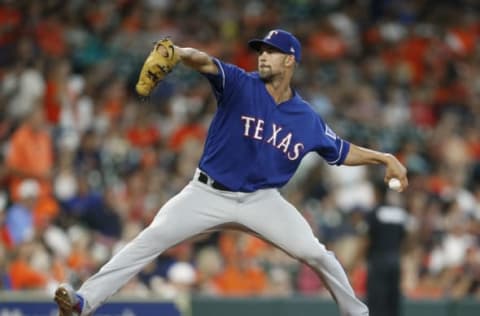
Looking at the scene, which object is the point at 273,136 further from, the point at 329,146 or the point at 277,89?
the point at 329,146

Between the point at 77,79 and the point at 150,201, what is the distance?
1.87m

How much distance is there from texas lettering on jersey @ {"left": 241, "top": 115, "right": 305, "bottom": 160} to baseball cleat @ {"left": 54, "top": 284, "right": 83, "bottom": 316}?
138 centimetres

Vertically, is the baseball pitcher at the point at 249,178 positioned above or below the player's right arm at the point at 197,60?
below

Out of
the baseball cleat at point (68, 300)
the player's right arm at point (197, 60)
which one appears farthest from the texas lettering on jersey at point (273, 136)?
the baseball cleat at point (68, 300)

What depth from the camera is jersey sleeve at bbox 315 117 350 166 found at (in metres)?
7.79

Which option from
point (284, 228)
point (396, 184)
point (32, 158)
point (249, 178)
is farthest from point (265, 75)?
point (32, 158)

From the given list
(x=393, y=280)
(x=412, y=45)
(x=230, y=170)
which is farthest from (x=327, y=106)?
(x=230, y=170)

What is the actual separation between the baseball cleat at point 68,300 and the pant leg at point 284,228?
108cm

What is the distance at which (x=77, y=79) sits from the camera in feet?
43.0

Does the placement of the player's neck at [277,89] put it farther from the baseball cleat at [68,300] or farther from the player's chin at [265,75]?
the baseball cleat at [68,300]

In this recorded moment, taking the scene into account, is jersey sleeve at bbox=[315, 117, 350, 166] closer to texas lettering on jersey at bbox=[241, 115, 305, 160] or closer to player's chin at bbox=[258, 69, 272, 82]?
texas lettering on jersey at bbox=[241, 115, 305, 160]

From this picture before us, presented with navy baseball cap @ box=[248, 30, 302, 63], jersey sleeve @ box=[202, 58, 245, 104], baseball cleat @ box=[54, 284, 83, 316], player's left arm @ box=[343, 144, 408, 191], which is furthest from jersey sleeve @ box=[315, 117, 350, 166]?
baseball cleat @ box=[54, 284, 83, 316]

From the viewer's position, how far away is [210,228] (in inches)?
293

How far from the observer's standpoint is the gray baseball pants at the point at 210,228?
23.9ft
